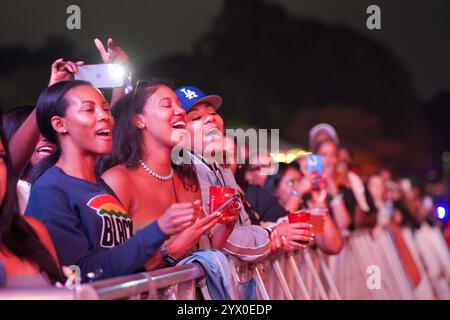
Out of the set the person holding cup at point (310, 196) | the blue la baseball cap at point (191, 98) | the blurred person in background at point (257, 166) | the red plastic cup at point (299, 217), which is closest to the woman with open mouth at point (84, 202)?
the blue la baseball cap at point (191, 98)

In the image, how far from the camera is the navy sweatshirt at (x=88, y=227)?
2576 millimetres

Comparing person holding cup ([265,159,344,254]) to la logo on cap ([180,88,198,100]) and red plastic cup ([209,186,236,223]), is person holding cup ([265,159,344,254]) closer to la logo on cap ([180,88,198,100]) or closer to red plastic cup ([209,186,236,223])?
la logo on cap ([180,88,198,100])

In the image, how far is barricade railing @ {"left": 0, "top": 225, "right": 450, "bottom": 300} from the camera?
2242 millimetres

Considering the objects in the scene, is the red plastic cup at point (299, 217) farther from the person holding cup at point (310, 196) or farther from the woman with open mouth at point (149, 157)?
the person holding cup at point (310, 196)

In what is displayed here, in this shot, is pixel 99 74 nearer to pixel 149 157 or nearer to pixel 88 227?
pixel 149 157

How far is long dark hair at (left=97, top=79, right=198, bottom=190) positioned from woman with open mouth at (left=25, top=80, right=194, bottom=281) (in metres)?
0.40

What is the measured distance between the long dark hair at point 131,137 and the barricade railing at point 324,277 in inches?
18.3

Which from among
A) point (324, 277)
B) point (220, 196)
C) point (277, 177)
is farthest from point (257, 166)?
point (220, 196)

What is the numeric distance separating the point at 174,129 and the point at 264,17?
1248 cm

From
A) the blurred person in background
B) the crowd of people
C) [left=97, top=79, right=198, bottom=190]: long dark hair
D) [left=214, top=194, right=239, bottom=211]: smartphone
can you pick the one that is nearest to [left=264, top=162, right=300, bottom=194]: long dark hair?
the blurred person in background

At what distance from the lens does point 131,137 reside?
135 inches

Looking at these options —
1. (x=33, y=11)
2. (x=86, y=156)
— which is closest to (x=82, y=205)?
(x=86, y=156)

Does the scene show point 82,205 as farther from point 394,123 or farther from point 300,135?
point 394,123

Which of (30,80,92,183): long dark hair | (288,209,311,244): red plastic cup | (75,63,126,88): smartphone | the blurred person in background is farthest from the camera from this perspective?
the blurred person in background
